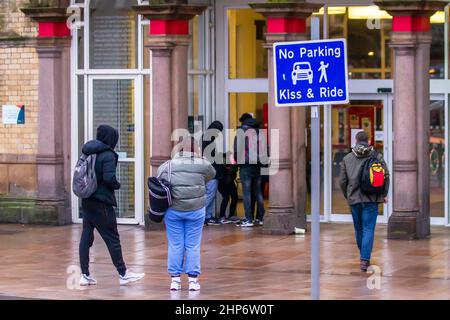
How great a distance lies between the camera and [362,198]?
14.2 metres

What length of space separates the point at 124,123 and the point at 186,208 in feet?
24.2

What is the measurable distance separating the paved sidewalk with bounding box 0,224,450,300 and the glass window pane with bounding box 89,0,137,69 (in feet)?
9.63

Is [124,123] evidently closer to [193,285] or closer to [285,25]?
[285,25]

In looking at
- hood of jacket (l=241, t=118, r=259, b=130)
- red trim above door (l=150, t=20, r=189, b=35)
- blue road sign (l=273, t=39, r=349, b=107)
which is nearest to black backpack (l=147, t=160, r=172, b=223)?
blue road sign (l=273, t=39, r=349, b=107)

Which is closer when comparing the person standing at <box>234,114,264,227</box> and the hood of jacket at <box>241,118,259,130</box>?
the person standing at <box>234,114,264,227</box>

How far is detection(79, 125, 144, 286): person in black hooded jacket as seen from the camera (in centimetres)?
1323

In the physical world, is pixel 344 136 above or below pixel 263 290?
above

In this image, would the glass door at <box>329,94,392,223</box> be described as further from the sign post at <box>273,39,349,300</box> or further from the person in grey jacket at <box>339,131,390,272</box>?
the sign post at <box>273,39,349,300</box>

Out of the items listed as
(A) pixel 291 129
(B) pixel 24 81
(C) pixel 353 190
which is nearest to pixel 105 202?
(C) pixel 353 190

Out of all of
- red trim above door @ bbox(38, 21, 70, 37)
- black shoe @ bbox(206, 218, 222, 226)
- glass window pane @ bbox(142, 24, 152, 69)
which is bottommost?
black shoe @ bbox(206, 218, 222, 226)

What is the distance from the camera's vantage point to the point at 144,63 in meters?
19.7

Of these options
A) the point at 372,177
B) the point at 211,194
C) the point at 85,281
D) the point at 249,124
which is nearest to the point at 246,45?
the point at 249,124
